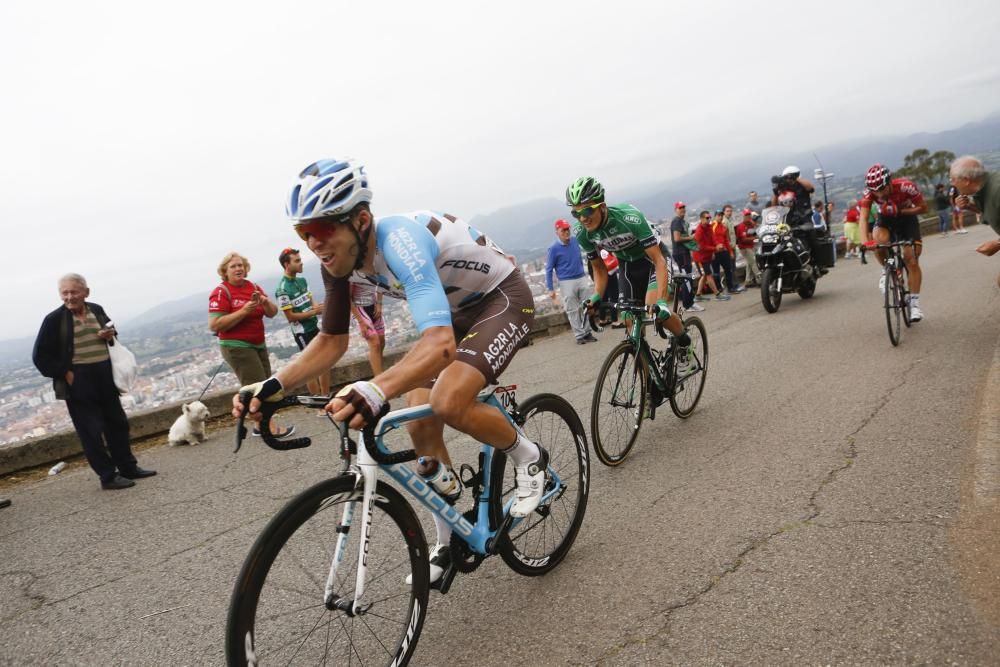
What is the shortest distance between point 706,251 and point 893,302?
7524 millimetres

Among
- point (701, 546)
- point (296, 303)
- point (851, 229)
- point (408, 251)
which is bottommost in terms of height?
point (851, 229)

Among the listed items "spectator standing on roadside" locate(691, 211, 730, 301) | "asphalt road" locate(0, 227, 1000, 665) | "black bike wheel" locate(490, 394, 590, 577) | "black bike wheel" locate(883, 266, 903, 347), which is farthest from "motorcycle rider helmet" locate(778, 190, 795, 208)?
"black bike wheel" locate(490, 394, 590, 577)

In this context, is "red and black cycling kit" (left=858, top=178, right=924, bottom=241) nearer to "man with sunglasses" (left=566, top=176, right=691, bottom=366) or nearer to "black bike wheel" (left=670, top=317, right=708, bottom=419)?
"black bike wheel" (left=670, top=317, right=708, bottom=419)

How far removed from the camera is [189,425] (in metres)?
7.29

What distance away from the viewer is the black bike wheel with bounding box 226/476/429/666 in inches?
77.7

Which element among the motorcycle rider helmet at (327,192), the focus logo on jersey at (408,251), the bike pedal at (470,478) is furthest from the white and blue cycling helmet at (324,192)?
the bike pedal at (470,478)

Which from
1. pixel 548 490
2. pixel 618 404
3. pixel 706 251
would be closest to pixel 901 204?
pixel 618 404

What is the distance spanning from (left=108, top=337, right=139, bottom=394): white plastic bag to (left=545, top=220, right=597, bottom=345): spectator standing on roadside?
7.26m

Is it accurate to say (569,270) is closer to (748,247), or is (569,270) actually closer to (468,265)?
(748,247)

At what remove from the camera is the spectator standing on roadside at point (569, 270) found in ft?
38.3

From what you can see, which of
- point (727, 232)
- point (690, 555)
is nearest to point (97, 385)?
point (690, 555)

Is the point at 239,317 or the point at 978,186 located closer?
the point at 978,186

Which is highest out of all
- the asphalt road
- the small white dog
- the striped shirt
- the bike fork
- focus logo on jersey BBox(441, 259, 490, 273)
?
focus logo on jersey BBox(441, 259, 490, 273)

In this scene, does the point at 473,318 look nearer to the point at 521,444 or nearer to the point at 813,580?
the point at 521,444
